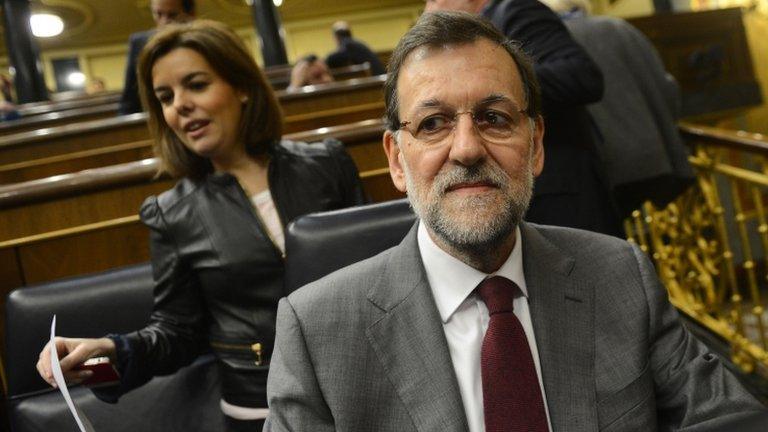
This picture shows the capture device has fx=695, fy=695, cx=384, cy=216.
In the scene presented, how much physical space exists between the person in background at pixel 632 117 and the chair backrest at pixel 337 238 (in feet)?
2.60

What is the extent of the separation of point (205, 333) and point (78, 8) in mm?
10971

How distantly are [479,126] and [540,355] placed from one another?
32cm

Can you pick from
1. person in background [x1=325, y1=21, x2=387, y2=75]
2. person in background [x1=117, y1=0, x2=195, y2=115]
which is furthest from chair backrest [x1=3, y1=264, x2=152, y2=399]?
person in background [x1=325, y1=21, x2=387, y2=75]

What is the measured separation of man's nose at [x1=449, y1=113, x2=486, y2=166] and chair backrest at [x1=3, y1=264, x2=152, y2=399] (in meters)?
0.91

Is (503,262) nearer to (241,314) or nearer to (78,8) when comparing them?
(241,314)

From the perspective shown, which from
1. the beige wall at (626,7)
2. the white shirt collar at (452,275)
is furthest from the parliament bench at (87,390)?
the beige wall at (626,7)

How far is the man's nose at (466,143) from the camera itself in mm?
Result: 910

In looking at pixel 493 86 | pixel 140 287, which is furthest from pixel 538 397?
pixel 140 287

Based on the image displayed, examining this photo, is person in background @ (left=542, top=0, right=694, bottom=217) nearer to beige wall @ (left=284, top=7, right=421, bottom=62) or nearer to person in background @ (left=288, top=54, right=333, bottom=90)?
person in background @ (left=288, top=54, right=333, bottom=90)

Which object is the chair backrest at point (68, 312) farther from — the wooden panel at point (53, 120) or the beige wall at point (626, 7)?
the beige wall at point (626, 7)

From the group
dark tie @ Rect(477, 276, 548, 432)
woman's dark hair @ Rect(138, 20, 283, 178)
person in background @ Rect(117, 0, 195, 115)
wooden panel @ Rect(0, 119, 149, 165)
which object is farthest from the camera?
wooden panel @ Rect(0, 119, 149, 165)

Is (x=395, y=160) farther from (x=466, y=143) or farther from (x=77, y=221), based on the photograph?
(x=77, y=221)

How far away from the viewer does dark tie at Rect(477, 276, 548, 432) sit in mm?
869

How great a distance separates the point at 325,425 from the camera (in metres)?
0.91
